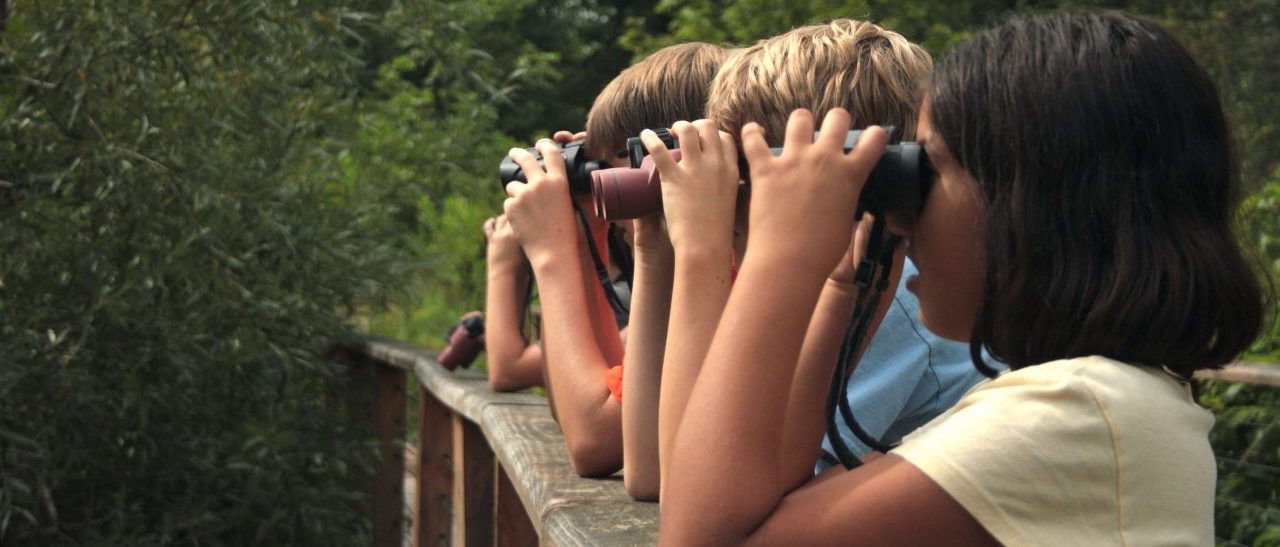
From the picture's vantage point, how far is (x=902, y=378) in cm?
189

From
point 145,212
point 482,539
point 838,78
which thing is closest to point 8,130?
point 145,212

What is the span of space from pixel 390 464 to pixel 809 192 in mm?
4435

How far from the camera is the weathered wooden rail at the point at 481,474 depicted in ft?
6.35

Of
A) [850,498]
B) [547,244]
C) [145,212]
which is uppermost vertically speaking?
[850,498]

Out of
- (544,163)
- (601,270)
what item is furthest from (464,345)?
(544,163)

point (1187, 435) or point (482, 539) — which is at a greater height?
point (1187, 435)

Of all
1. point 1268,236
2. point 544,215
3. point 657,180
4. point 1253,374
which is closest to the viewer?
point 657,180

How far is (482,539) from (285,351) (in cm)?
167

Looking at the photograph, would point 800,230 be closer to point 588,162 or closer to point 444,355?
point 588,162

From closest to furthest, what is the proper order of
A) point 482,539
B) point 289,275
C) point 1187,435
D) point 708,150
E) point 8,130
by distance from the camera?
point 1187,435, point 708,150, point 482,539, point 8,130, point 289,275

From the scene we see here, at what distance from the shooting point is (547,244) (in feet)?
7.86

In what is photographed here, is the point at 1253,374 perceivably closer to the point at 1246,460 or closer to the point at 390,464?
the point at 1246,460

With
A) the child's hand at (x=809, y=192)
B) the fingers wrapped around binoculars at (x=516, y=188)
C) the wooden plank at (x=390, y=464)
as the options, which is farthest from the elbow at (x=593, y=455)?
the wooden plank at (x=390, y=464)

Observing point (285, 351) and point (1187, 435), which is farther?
point (285, 351)
